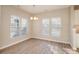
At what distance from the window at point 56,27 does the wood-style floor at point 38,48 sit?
413 millimetres

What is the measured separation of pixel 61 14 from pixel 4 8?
2386mm

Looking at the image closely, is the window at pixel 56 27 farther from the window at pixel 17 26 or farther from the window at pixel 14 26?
the window at pixel 14 26

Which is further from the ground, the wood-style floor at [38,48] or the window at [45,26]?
the window at [45,26]

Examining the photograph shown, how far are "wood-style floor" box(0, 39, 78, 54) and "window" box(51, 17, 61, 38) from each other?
1.36 feet

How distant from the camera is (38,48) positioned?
310cm

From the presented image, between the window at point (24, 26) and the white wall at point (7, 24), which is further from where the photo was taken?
the window at point (24, 26)

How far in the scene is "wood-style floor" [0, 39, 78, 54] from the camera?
2.87 m

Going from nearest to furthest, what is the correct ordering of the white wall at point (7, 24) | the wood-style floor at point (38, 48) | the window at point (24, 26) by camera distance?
the wood-style floor at point (38, 48), the white wall at point (7, 24), the window at point (24, 26)

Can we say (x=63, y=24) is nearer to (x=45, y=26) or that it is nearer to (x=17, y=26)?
(x=45, y=26)

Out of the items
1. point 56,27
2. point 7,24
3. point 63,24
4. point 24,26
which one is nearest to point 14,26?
point 7,24

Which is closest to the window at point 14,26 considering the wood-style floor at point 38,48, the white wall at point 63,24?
the wood-style floor at point 38,48

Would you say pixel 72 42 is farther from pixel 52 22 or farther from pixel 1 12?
pixel 1 12

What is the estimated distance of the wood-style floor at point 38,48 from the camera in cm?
287

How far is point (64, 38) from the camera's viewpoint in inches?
134
